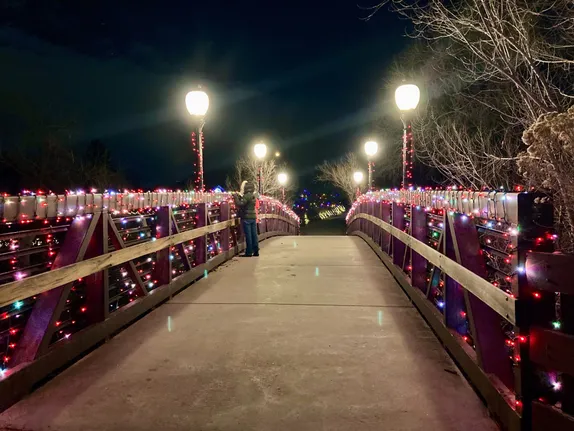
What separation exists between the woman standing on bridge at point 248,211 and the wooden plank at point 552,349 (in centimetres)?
804

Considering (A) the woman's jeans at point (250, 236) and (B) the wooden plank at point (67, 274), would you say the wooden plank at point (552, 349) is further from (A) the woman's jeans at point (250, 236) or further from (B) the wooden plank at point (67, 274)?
(A) the woman's jeans at point (250, 236)

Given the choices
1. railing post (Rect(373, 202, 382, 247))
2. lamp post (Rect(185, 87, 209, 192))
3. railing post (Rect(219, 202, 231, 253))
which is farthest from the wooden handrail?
railing post (Rect(373, 202, 382, 247))

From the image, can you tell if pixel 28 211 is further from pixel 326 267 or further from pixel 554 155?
pixel 554 155

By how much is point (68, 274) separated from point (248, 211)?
6651 millimetres

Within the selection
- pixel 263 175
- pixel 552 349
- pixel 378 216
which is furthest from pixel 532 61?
pixel 263 175

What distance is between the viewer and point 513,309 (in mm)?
2660

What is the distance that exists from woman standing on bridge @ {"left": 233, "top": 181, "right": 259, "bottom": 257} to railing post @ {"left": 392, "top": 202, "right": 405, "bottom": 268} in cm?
344

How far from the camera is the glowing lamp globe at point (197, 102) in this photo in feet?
31.6

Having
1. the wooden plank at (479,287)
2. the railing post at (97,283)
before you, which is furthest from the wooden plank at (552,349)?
the railing post at (97,283)

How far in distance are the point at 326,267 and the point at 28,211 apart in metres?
6.09

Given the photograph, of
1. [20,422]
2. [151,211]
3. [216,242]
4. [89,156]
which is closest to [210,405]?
[20,422]

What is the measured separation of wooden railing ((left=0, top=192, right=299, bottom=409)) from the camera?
Result: 345cm

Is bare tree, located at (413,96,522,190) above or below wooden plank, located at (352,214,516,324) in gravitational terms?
above

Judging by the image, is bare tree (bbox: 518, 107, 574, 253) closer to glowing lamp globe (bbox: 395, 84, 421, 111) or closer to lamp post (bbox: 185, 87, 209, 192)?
glowing lamp globe (bbox: 395, 84, 421, 111)
